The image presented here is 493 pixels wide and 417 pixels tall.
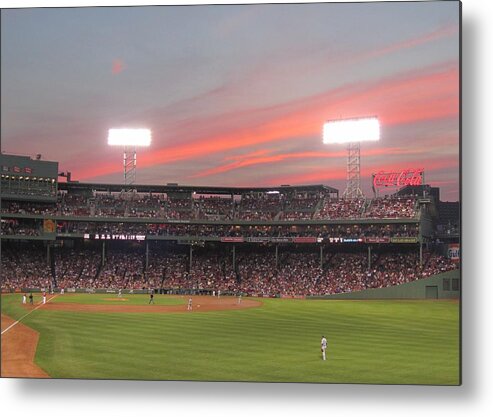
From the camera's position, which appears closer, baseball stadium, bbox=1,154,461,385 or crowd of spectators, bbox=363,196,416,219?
baseball stadium, bbox=1,154,461,385

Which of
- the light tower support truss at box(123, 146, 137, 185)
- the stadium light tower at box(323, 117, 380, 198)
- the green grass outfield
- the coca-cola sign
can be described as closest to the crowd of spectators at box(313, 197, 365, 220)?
the coca-cola sign

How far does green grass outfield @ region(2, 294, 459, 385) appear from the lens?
13.1m

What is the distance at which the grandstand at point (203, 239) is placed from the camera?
32.9 metres

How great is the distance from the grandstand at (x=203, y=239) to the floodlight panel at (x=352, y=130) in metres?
11.3

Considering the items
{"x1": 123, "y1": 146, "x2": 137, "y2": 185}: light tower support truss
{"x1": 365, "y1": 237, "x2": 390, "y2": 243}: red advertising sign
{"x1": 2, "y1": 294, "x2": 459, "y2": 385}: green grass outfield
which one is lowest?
{"x1": 2, "y1": 294, "x2": 459, "y2": 385}: green grass outfield

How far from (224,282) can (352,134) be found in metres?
18.8

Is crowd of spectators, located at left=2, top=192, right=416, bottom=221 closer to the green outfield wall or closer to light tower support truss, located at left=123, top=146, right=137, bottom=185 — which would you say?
the green outfield wall

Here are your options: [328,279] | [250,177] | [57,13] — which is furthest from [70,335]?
[328,279]

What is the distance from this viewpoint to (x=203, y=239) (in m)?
37.9

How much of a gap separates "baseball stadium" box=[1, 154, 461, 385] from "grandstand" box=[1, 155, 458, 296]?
0.31 feet

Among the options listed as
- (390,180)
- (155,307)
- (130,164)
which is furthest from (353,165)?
(130,164)

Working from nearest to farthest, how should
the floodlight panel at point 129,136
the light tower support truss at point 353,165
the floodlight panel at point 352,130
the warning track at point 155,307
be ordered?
the floodlight panel at point 352,130, the floodlight panel at point 129,136, the warning track at point 155,307, the light tower support truss at point 353,165

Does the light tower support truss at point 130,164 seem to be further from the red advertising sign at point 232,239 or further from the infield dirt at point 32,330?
the red advertising sign at point 232,239

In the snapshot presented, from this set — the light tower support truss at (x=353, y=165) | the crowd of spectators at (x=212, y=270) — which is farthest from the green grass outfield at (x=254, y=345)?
the crowd of spectators at (x=212, y=270)
